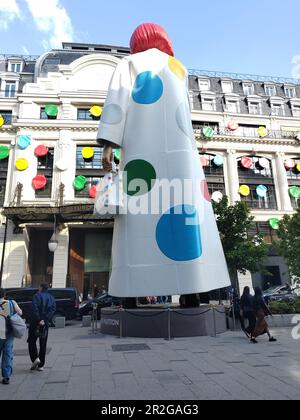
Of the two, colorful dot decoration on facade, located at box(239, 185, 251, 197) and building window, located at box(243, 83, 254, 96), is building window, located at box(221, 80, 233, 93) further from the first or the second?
colorful dot decoration on facade, located at box(239, 185, 251, 197)

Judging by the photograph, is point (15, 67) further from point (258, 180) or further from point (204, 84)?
point (258, 180)

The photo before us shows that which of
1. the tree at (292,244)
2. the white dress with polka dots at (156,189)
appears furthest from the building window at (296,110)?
the white dress with polka dots at (156,189)

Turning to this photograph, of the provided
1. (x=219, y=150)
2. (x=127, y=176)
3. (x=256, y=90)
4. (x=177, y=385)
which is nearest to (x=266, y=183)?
(x=219, y=150)

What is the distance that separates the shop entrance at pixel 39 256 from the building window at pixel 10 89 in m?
14.0

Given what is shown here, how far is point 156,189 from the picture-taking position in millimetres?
10984

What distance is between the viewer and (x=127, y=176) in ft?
37.8

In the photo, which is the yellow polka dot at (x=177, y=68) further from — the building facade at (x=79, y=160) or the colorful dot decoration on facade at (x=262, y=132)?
the colorful dot decoration on facade at (x=262, y=132)

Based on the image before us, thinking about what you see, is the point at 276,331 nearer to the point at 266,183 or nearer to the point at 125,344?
the point at 125,344

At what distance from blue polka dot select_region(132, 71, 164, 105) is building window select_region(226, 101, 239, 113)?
85.6ft

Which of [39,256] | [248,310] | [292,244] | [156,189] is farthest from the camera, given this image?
[39,256]

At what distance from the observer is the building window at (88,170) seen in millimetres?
28661

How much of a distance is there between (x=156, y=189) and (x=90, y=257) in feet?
66.3

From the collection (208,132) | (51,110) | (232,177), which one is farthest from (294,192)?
(51,110)

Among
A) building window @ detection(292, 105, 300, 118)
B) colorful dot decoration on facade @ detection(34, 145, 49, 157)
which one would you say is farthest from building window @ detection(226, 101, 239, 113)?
colorful dot decoration on facade @ detection(34, 145, 49, 157)
